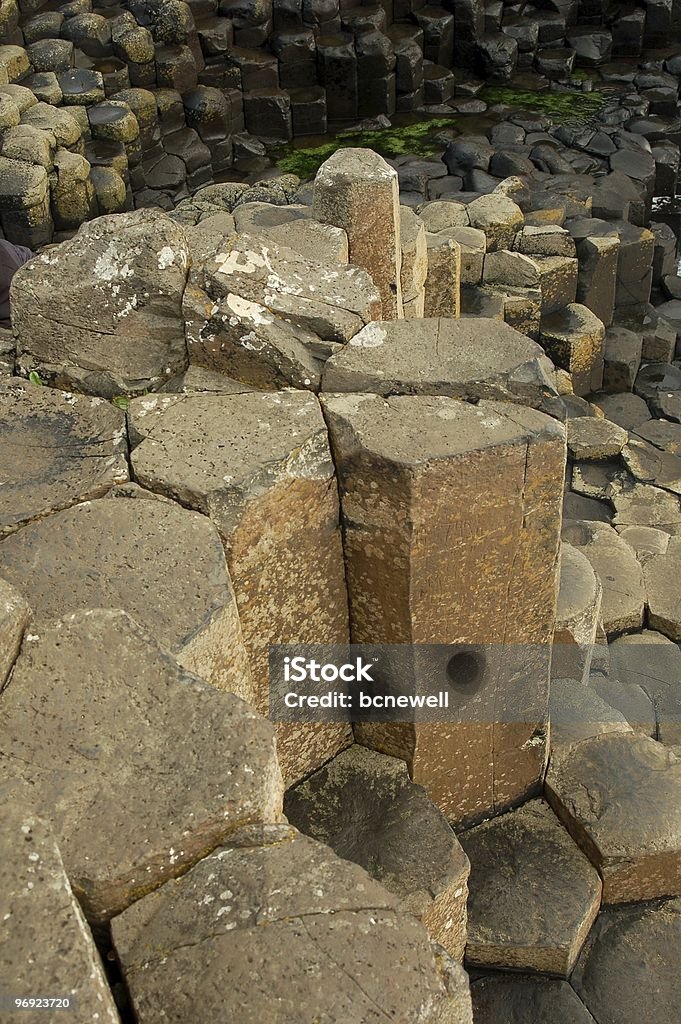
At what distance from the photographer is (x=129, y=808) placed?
2.23 meters

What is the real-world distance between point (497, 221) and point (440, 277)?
315 cm

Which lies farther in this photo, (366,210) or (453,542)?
(366,210)

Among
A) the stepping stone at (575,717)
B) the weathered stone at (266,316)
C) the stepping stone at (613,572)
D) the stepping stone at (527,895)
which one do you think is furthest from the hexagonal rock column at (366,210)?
the stepping stone at (613,572)

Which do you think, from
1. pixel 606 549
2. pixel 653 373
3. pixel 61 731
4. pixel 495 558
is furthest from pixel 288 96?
pixel 61 731

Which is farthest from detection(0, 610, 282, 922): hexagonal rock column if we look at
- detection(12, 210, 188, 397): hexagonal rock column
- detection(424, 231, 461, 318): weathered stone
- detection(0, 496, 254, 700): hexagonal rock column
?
detection(424, 231, 461, 318): weathered stone

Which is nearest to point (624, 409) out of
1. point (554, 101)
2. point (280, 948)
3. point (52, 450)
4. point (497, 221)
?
point (497, 221)

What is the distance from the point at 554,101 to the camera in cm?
1705

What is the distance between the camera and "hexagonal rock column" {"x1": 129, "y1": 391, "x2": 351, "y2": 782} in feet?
10.3

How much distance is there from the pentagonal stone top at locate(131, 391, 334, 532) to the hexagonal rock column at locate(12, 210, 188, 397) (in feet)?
1.25

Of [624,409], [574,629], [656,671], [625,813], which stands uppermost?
[625,813]

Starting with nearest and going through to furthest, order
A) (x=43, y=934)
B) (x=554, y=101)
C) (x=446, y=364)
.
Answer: (x=43, y=934) → (x=446, y=364) → (x=554, y=101)

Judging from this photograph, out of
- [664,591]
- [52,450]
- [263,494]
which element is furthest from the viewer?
[664,591]

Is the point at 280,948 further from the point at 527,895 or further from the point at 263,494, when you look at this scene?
the point at 527,895

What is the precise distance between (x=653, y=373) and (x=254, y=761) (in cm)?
1001
